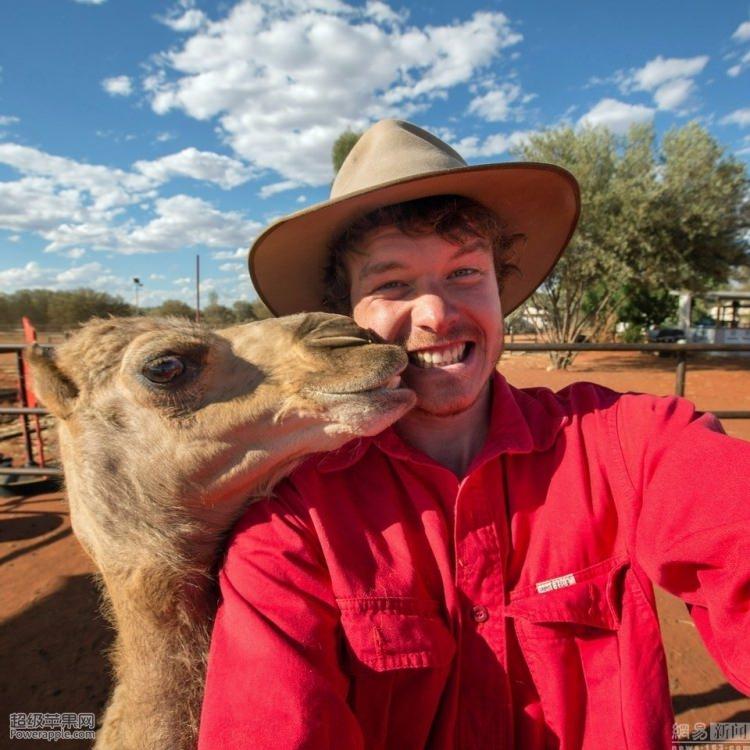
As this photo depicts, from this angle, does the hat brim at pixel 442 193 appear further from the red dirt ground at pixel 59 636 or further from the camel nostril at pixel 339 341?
the red dirt ground at pixel 59 636

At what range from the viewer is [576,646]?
4.51 ft

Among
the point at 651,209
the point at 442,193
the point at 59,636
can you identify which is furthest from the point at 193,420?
the point at 651,209

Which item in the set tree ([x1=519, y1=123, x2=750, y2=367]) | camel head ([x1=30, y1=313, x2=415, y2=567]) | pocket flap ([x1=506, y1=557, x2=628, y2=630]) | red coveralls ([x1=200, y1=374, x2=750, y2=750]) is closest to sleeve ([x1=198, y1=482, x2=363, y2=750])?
red coveralls ([x1=200, y1=374, x2=750, y2=750])

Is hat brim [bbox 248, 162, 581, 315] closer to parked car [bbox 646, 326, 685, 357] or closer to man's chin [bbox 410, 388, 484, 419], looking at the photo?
man's chin [bbox 410, 388, 484, 419]

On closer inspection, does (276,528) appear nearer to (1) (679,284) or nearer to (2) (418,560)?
(2) (418,560)

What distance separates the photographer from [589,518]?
4.65 feet

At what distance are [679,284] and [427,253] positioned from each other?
2191cm

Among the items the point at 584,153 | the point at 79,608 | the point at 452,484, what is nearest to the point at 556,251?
the point at 452,484

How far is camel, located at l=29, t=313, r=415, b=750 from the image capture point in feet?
5.25

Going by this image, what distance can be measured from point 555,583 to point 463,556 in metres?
0.25

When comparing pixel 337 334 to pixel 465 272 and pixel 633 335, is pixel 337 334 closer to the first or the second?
pixel 465 272

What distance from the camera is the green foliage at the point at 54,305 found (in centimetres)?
2811

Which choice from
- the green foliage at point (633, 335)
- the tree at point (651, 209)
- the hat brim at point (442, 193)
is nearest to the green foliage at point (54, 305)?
the tree at point (651, 209)

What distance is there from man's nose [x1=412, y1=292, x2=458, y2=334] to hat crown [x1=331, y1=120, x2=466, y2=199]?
395mm
